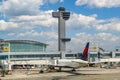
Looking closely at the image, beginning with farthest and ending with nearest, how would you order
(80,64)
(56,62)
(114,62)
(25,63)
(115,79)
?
(114,62) → (25,63) → (56,62) → (80,64) → (115,79)

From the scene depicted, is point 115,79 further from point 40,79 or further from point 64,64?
point 64,64

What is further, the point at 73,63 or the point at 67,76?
the point at 73,63

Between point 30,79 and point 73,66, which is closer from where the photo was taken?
point 30,79

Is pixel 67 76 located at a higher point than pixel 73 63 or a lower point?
lower

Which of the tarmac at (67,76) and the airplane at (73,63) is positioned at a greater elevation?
the airplane at (73,63)

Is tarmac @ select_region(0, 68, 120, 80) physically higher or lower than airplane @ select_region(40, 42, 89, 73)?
→ lower

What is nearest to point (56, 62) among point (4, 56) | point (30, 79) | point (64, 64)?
point (64, 64)

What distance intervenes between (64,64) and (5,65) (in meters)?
26.1

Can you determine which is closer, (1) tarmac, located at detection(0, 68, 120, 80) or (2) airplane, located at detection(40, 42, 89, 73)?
(1) tarmac, located at detection(0, 68, 120, 80)

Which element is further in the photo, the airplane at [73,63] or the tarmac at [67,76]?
the airplane at [73,63]

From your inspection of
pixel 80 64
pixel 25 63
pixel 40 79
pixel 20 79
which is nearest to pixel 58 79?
pixel 40 79

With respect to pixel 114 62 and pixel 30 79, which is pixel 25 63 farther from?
pixel 114 62

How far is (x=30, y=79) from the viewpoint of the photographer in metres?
94.2

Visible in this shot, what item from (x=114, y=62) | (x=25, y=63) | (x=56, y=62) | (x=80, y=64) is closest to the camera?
(x=80, y=64)
